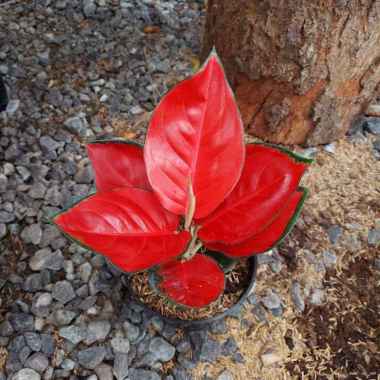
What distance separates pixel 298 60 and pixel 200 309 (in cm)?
71

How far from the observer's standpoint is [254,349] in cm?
112

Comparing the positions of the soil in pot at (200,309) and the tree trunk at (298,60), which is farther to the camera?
the tree trunk at (298,60)

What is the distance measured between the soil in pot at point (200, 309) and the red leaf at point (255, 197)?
260mm

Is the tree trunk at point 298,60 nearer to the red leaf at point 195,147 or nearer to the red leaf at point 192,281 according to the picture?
the red leaf at point 195,147

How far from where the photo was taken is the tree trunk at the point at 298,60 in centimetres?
122

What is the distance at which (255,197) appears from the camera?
2.81 ft

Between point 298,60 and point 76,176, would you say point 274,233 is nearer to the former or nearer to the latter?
point 298,60

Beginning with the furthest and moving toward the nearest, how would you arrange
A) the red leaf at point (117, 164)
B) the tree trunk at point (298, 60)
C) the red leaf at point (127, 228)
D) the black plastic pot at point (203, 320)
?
the tree trunk at point (298, 60)
the black plastic pot at point (203, 320)
the red leaf at point (117, 164)
the red leaf at point (127, 228)

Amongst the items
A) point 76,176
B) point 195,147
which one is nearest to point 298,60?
point 195,147

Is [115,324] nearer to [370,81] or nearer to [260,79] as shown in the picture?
[260,79]

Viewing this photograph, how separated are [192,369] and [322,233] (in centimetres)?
53

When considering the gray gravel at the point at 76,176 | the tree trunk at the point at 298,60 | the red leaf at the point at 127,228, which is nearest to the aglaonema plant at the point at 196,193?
the red leaf at the point at 127,228

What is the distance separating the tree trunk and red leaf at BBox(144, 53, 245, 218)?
54 centimetres

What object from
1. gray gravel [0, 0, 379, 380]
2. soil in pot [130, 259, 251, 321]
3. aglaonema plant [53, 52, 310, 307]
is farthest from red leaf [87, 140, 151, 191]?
soil in pot [130, 259, 251, 321]
